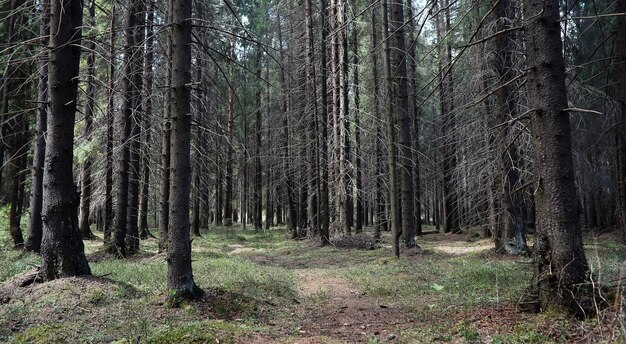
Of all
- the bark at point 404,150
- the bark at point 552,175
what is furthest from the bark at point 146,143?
the bark at point 552,175

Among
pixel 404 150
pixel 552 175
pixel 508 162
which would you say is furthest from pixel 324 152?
pixel 552 175

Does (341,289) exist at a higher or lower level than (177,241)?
lower

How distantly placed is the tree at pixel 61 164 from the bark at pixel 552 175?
6308mm

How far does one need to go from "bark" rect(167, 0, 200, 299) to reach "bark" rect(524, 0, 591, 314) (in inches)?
167

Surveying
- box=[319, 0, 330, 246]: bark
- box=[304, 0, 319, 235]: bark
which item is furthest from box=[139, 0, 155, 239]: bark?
box=[319, 0, 330, 246]: bark

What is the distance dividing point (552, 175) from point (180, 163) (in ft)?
14.6

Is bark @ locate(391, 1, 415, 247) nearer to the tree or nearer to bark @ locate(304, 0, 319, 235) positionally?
bark @ locate(304, 0, 319, 235)

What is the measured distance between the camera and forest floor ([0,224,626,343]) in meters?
4.09

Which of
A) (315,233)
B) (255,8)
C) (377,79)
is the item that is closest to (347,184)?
(315,233)

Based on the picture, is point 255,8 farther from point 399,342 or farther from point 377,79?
point 399,342

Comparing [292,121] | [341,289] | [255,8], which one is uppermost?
[255,8]

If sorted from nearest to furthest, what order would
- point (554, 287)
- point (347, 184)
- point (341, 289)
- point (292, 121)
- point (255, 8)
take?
point (554, 287) → point (341, 289) → point (347, 184) → point (292, 121) → point (255, 8)

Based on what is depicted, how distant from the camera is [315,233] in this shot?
1956 cm

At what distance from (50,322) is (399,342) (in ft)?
13.1
